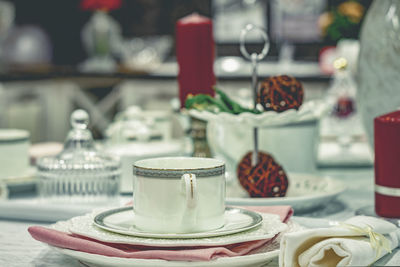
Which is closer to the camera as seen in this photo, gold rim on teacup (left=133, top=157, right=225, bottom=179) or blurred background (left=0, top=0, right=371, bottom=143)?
gold rim on teacup (left=133, top=157, right=225, bottom=179)

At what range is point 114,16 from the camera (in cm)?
474

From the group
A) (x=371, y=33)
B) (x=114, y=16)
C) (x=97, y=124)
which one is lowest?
(x=97, y=124)

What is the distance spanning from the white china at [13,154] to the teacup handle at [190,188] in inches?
21.8

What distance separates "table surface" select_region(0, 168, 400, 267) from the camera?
2.15 feet

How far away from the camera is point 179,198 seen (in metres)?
0.61

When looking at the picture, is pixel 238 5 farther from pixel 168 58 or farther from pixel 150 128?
pixel 150 128

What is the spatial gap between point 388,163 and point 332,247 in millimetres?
222

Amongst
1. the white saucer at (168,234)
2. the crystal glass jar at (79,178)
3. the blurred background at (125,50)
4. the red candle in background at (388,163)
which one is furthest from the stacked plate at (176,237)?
the blurred background at (125,50)

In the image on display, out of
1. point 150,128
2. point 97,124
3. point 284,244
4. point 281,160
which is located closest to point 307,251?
point 284,244

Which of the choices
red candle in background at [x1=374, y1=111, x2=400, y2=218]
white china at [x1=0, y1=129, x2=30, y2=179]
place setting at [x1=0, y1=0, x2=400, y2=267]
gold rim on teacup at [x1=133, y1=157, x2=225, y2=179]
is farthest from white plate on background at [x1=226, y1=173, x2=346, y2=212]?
white china at [x1=0, y1=129, x2=30, y2=179]

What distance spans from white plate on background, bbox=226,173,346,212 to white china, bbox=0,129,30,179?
361 millimetres

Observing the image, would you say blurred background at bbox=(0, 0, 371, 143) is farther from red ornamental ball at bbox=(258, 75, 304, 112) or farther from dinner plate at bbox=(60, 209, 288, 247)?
dinner plate at bbox=(60, 209, 288, 247)

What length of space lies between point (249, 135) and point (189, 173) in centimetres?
45

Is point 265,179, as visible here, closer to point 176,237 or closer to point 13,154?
point 176,237
